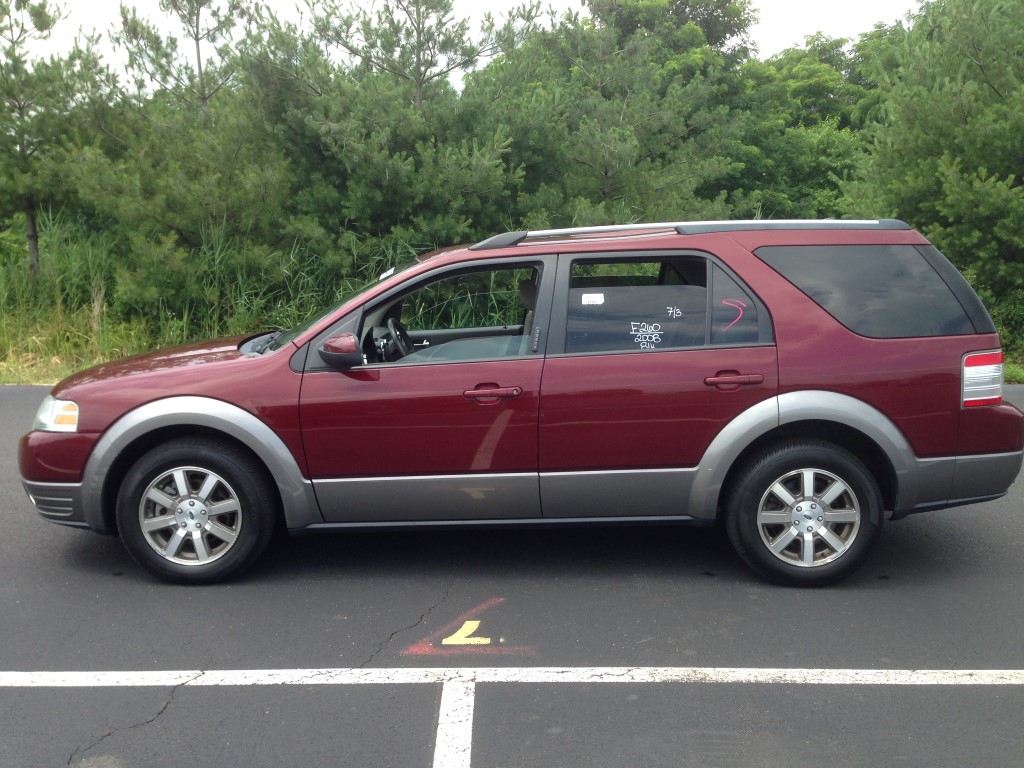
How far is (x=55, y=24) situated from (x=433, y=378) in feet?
36.0

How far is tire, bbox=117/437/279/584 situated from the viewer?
510 centimetres

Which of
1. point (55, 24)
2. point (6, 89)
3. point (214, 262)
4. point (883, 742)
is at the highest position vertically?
point (55, 24)

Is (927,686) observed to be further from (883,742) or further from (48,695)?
(48,695)

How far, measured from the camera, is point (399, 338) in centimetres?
582

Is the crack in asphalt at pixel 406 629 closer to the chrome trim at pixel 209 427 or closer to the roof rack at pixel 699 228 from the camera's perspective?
the chrome trim at pixel 209 427

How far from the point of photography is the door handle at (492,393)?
5.05 meters

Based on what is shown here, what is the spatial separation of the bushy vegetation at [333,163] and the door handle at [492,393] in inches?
290

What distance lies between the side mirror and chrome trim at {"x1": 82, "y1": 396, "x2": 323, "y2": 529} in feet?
1.47

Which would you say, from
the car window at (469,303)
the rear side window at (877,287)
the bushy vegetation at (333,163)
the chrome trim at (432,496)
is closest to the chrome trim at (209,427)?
the chrome trim at (432,496)

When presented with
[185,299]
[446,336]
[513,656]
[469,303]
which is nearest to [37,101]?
[185,299]

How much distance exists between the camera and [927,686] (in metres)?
4.07

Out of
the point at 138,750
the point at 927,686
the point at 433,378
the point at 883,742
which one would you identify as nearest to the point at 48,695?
the point at 138,750

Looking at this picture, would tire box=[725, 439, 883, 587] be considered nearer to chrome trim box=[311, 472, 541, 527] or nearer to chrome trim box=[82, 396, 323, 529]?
chrome trim box=[311, 472, 541, 527]

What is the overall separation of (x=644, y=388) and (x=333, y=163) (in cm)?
831
